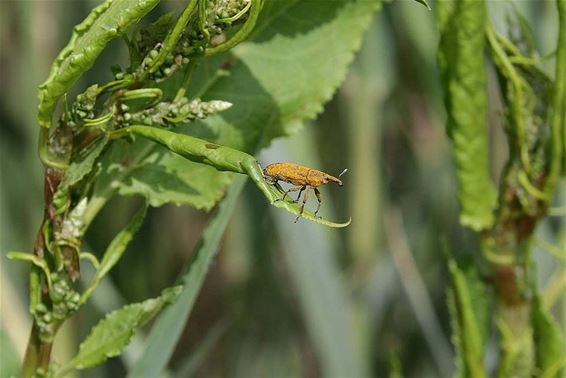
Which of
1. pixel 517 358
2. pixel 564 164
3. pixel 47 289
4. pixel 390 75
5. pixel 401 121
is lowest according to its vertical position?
pixel 401 121

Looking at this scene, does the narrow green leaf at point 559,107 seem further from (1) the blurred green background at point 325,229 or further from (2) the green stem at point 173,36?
(1) the blurred green background at point 325,229

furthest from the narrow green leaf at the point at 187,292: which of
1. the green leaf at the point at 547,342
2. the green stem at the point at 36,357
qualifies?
the green leaf at the point at 547,342

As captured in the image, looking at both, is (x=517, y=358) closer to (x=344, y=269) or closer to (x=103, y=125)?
(x=103, y=125)

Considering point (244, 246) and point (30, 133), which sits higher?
point (30, 133)

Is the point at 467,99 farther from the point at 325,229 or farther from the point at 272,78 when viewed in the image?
the point at 325,229

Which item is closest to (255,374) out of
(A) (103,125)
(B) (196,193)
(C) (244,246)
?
(C) (244,246)

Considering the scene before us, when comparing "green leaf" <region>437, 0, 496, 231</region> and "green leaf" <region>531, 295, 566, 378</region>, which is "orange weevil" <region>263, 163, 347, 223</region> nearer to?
"green leaf" <region>437, 0, 496, 231</region>
